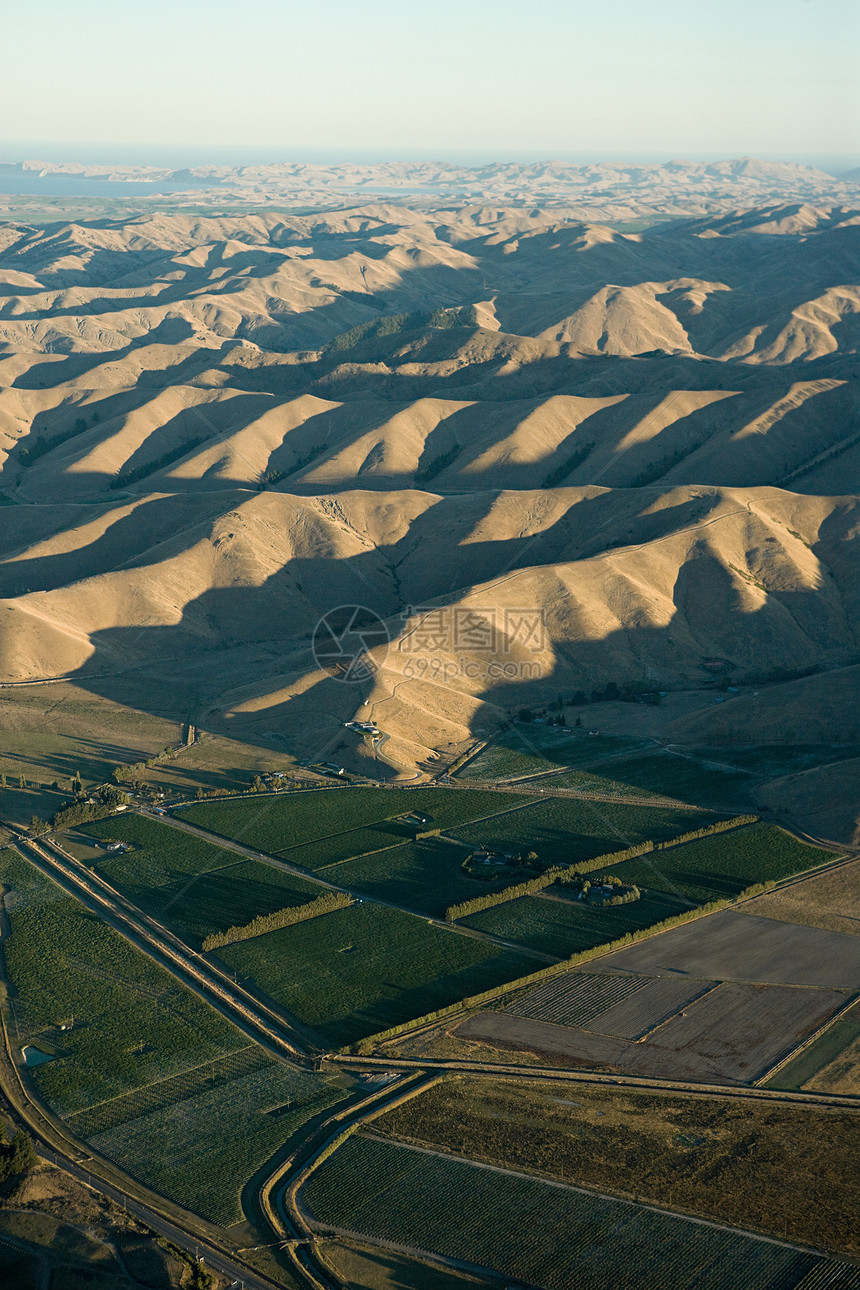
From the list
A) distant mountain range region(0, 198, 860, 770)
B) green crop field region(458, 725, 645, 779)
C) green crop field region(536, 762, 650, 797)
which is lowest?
green crop field region(536, 762, 650, 797)

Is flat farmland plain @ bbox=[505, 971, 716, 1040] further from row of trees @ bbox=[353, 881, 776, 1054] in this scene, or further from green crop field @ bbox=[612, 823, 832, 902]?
green crop field @ bbox=[612, 823, 832, 902]

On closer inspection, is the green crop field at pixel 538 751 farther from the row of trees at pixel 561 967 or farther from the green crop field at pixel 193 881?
the row of trees at pixel 561 967

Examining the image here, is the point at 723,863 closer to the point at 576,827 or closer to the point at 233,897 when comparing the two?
the point at 576,827

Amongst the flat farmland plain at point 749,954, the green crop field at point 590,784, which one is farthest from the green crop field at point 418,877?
the green crop field at point 590,784

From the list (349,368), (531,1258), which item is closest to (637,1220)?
(531,1258)

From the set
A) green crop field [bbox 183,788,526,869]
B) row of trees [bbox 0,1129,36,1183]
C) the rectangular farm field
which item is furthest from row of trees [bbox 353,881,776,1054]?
the rectangular farm field

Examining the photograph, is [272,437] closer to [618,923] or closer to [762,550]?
[762,550]
